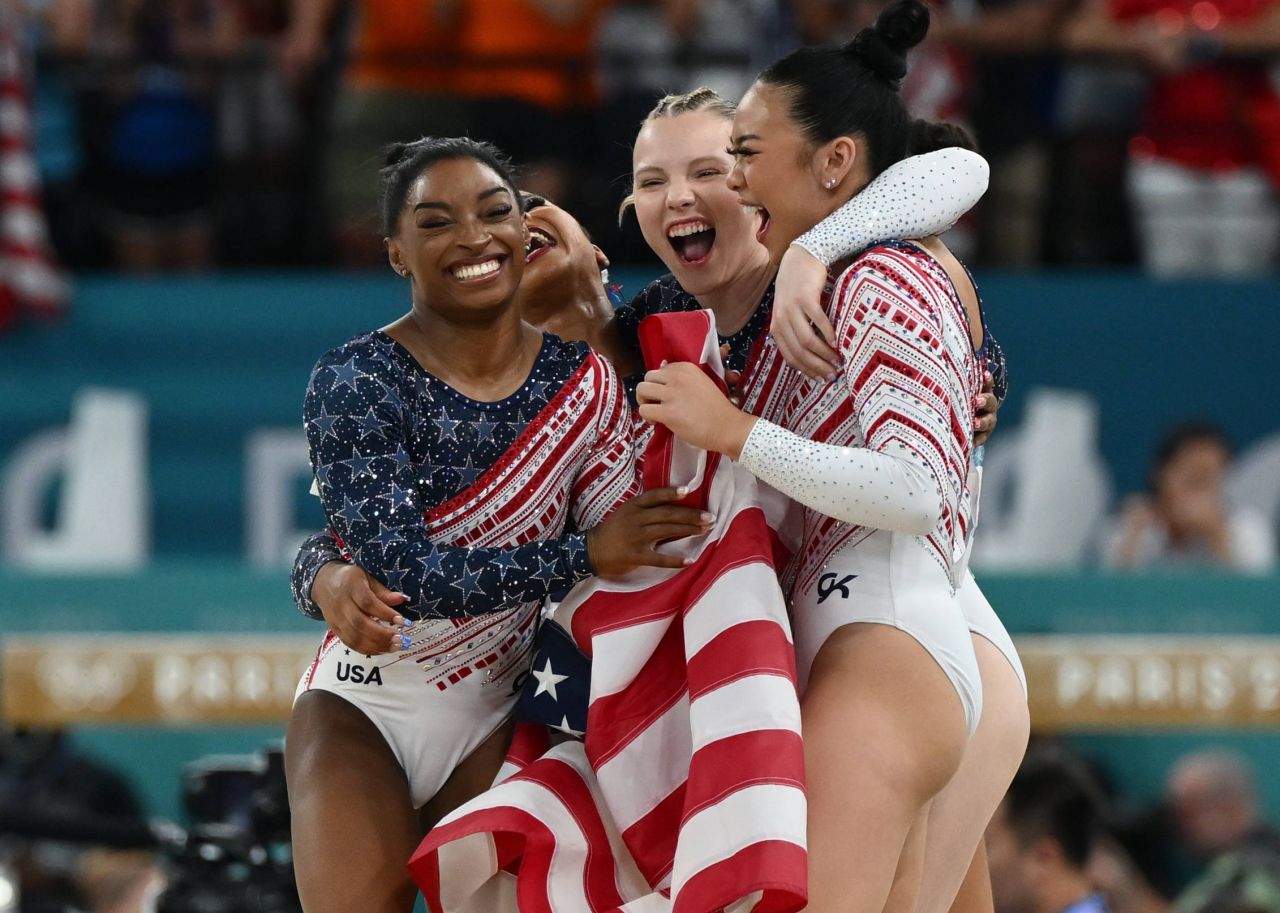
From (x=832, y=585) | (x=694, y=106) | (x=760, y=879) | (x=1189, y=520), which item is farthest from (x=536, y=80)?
(x=760, y=879)

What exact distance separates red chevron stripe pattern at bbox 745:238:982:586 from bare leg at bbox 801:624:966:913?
17cm

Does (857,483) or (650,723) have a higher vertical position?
(857,483)

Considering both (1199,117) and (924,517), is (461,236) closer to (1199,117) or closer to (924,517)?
(924,517)

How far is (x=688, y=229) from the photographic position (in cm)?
303

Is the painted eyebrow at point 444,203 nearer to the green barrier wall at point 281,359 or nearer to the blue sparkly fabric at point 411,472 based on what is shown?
the blue sparkly fabric at point 411,472

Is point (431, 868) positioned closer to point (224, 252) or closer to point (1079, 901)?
point (1079, 901)

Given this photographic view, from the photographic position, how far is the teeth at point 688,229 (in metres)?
3.03

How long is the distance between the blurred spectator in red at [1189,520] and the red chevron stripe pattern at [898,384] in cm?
318

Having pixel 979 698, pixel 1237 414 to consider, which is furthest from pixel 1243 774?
pixel 979 698

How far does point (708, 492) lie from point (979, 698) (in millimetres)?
432

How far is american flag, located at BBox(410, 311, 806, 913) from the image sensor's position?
99.8 inches

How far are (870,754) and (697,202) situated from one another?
3.05 ft

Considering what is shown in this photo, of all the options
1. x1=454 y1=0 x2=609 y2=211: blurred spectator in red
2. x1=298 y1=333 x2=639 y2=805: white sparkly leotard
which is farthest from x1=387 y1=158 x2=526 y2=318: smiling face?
x1=454 y1=0 x2=609 y2=211: blurred spectator in red

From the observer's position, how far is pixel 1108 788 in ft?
19.2
